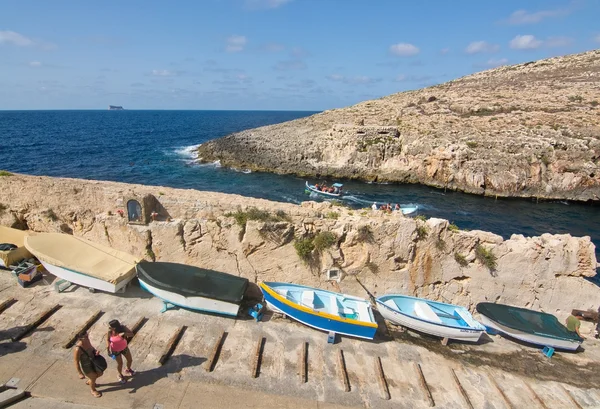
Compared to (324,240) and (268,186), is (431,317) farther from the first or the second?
(268,186)

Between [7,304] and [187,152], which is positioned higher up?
[187,152]

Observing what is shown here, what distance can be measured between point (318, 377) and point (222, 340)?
8.23 ft

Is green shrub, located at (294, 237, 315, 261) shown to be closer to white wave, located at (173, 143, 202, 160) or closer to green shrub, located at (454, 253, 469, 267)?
green shrub, located at (454, 253, 469, 267)

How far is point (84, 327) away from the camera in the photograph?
26.0 ft

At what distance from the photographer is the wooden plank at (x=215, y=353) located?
7.14 metres

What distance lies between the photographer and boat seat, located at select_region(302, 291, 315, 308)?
8648 millimetres

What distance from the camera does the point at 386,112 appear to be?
56.7 metres

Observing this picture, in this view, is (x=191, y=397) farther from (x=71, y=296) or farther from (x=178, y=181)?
(x=178, y=181)

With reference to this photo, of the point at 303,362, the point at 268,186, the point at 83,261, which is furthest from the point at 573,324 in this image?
the point at 268,186

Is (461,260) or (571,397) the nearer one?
(571,397)

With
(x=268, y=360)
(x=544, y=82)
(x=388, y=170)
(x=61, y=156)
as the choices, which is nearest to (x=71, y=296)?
(x=268, y=360)

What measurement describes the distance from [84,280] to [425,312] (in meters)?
9.60

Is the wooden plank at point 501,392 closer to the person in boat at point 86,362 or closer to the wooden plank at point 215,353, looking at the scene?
the wooden plank at point 215,353

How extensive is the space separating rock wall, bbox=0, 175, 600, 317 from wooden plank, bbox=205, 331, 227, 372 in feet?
7.22
